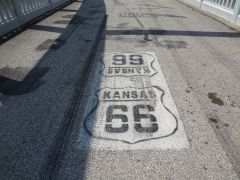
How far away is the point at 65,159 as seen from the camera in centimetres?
243

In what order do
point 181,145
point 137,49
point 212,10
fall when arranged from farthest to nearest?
point 212,10, point 137,49, point 181,145

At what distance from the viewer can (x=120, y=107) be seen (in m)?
3.25

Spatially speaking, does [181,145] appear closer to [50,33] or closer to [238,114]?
[238,114]

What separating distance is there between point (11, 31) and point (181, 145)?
6357 mm

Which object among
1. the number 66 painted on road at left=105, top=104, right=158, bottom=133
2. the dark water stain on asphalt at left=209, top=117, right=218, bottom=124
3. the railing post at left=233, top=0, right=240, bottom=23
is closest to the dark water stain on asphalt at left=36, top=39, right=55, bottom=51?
the number 66 painted on road at left=105, top=104, right=158, bottom=133

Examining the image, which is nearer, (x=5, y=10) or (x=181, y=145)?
(x=181, y=145)

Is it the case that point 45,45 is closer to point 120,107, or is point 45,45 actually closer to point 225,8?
point 120,107

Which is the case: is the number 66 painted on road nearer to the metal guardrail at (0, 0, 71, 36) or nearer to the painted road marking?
the painted road marking

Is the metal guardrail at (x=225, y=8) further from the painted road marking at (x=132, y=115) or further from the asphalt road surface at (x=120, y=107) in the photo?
the painted road marking at (x=132, y=115)

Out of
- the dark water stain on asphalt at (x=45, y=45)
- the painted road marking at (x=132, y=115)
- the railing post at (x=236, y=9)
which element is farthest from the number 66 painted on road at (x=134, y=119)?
the railing post at (x=236, y=9)

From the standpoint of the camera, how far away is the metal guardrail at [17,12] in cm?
639

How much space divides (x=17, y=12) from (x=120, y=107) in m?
5.92

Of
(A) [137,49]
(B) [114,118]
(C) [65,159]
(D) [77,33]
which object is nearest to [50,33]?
(D) [77,33]

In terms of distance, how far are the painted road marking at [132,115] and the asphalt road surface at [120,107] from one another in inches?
0.5
